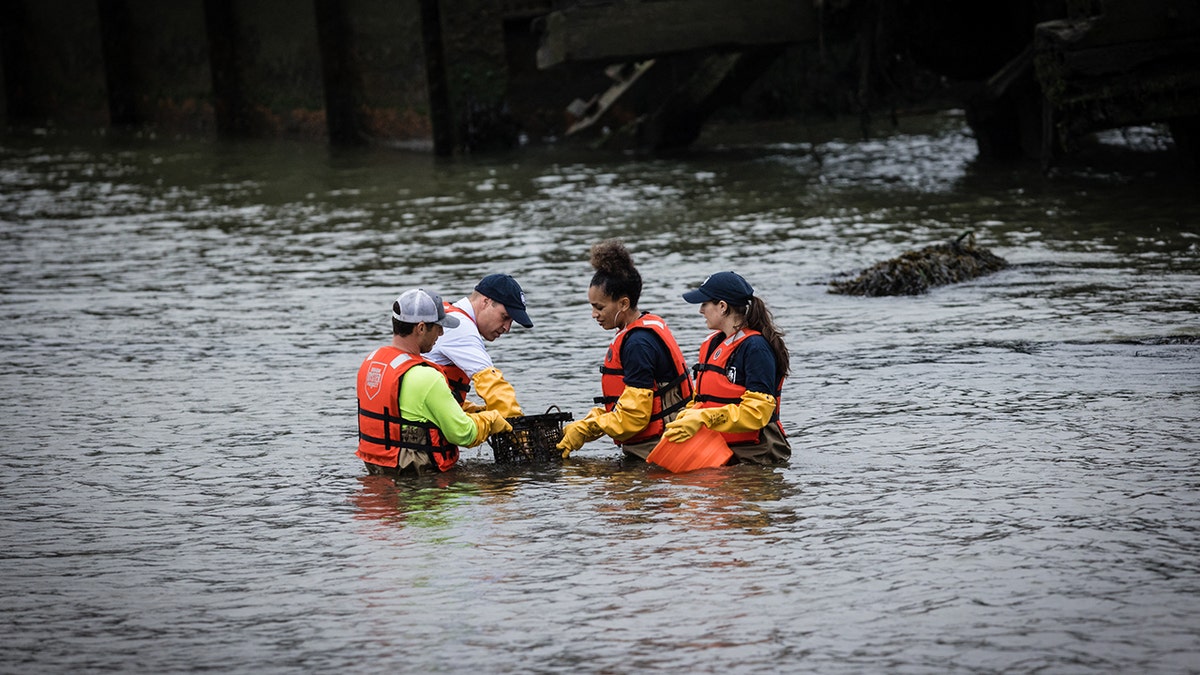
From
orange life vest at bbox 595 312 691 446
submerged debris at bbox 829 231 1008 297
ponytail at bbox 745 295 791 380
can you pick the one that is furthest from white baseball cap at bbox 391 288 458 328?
submerged debris at bbox 829 231 1008 297

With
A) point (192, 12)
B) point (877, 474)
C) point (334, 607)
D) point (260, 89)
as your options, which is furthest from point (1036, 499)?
point (192, 12)

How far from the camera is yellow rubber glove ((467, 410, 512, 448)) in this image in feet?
24.5

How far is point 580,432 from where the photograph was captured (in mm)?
7613

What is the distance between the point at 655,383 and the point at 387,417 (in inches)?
53.2

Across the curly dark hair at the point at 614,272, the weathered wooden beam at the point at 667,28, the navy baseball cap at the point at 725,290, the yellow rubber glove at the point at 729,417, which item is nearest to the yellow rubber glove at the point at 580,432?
the yellow rubber glove at the point at 729,417

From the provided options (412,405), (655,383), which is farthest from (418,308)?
(655,383)

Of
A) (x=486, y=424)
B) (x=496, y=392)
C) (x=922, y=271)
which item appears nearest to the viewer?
(x=486, y=424)

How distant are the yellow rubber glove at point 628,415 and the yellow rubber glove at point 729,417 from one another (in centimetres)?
19

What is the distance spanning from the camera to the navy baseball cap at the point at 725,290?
294 inches

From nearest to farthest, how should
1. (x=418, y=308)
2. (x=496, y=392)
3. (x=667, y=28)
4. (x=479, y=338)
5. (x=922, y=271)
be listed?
(x=418, y=308) → (x=496, y=392) → (x=479, y=338) → (x=922, y=271) → (x=667, y=28)

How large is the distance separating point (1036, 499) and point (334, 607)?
3.08m

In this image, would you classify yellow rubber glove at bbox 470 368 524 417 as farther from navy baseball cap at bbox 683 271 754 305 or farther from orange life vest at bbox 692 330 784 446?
navy baseball cap at bbox 683 271 754 305

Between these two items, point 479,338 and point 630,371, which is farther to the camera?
point 479,338

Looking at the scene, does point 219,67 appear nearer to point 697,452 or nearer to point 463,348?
point 463,348
